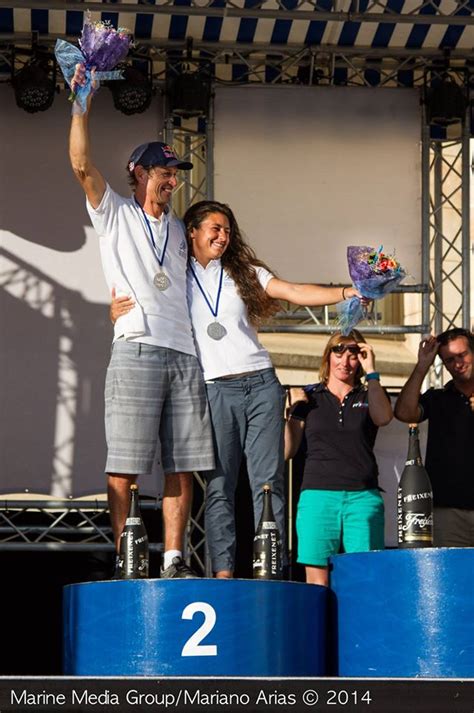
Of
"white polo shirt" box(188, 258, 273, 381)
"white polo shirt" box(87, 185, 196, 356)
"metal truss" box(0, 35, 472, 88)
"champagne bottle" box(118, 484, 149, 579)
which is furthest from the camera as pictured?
"metal truss" box(0, 35, 472, 88)

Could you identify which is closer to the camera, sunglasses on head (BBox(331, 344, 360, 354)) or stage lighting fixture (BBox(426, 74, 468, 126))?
sunglasses on head (BBox(331, 344, 360, 354))

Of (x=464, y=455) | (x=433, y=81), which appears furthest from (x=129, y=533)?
(x=433, y=81)

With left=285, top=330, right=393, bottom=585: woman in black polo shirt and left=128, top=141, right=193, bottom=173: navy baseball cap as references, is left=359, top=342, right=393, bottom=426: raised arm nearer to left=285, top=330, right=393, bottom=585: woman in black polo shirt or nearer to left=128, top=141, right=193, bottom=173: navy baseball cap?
left=285, top=330, right=393, bottom=585: woman in black polo shirt

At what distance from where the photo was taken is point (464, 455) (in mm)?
5941

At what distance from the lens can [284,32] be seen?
7.28 metres

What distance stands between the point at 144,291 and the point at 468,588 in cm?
195

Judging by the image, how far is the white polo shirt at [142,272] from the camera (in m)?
5.32

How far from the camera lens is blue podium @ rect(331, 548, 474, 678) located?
4.02 metres

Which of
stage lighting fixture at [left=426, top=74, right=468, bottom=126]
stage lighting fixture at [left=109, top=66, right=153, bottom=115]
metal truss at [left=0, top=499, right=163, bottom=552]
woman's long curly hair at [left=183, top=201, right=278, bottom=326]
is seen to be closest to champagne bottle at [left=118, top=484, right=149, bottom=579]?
woman's long curly hair at [left=183, top=201, right=278, bottom=326]

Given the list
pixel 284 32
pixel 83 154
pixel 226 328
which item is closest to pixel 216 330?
pixel 226 328

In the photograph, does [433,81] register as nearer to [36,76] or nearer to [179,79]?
[179,79]

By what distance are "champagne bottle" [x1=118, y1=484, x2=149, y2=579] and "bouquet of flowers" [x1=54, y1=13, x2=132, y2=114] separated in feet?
5.24
